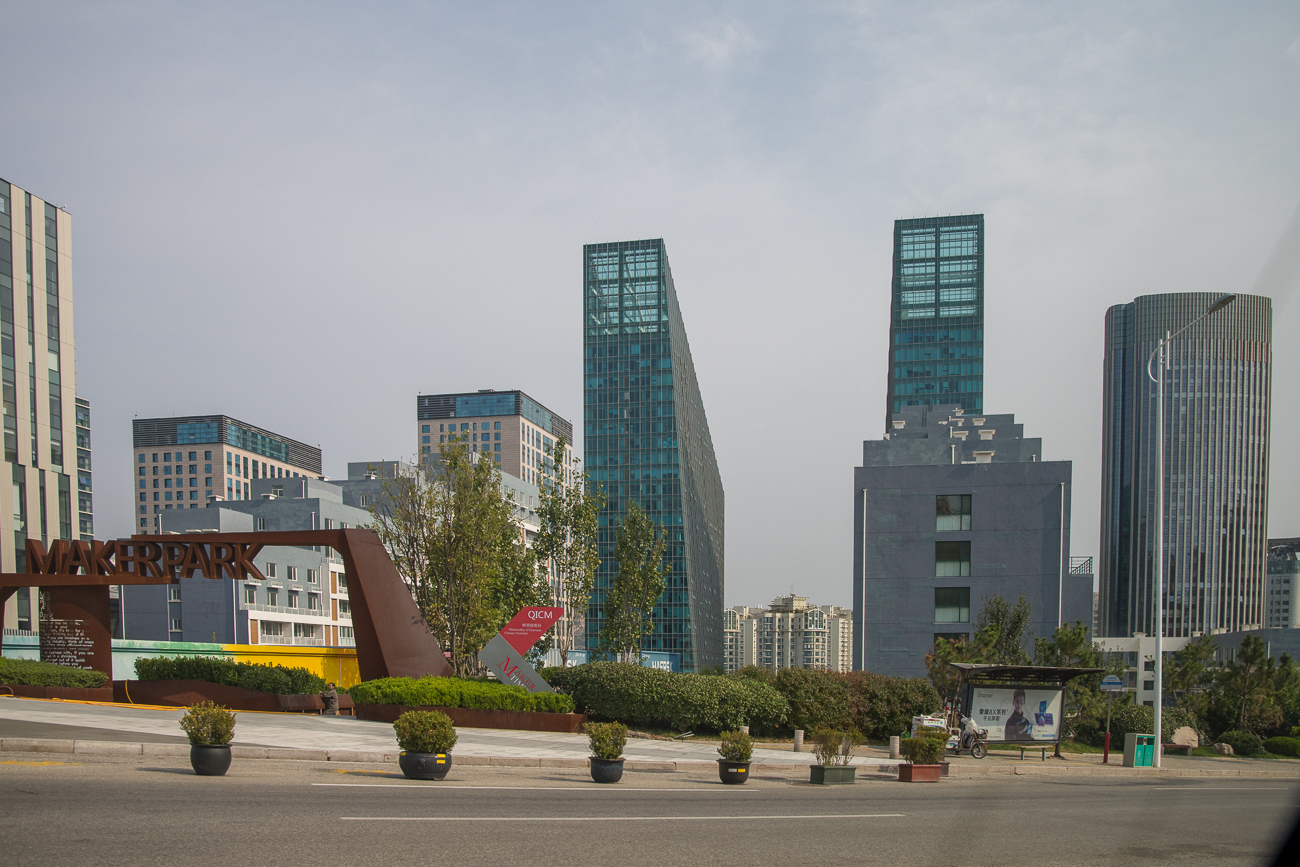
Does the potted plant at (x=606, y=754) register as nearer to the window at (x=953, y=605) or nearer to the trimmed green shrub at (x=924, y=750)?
the trimmed green shrub at (x=924, y=750)

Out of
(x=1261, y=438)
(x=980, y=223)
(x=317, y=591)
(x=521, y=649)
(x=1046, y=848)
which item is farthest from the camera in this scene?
(x=980, y=223)

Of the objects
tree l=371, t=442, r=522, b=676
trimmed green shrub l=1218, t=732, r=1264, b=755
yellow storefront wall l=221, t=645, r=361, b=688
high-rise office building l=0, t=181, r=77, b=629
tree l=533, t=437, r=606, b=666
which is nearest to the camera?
tree l=371, t=442, r=522, b=676

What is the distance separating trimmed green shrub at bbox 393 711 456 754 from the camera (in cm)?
1638

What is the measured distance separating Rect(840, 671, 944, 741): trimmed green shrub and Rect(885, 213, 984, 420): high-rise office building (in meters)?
138

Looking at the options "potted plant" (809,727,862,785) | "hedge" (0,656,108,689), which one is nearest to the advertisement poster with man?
"potted plant" (809,727,862,785)

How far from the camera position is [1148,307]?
168 metres

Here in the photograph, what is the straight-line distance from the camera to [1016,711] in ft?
93.6

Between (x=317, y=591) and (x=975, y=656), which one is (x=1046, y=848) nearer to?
(x=975, y=656)

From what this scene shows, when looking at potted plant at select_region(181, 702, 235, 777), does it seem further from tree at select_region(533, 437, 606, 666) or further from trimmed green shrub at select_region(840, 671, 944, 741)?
tree at select_region(533, 437, 606, 666)

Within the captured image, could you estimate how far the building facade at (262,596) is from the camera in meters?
78.8

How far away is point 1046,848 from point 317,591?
3390 inches

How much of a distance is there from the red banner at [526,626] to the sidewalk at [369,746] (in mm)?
2868

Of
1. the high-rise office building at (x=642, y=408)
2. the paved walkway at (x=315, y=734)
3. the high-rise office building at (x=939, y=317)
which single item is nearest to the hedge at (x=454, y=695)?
the paved walkway at (x=315, y=734)

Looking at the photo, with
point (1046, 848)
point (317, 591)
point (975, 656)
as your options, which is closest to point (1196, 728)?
point (975, 656)
